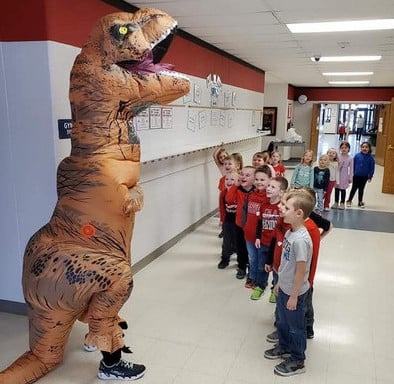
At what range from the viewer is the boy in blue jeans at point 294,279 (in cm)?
222

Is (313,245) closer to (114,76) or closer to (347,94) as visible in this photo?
(114,76)

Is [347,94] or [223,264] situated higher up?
[347,94]

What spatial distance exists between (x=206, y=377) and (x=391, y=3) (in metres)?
2.96

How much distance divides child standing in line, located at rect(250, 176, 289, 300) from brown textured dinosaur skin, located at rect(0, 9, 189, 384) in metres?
1.14

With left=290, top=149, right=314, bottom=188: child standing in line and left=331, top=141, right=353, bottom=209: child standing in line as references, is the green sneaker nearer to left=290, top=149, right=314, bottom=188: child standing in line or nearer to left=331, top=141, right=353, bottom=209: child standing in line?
left=290, top=149, right=314, bottom=188: child standing in line

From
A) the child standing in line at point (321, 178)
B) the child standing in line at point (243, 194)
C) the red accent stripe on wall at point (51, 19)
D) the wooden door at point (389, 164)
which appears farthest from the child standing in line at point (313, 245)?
the wooden door at point (389, 164)

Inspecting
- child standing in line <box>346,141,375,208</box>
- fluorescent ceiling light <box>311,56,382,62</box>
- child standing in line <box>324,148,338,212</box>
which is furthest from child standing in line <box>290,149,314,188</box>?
fluorescent ceiling light <box>311,56,382,62</box>

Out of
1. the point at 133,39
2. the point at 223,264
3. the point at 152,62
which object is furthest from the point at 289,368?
the point at 133,39

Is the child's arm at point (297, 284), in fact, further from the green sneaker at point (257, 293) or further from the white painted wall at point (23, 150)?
the white painted wall at point (23, 150)

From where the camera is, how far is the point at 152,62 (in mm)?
2158

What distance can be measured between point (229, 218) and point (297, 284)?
173 centimetres

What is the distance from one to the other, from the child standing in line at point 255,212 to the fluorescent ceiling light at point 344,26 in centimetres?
165

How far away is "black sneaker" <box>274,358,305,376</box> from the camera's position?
7.78ft

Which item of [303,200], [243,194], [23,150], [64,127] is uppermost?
[64,127]
